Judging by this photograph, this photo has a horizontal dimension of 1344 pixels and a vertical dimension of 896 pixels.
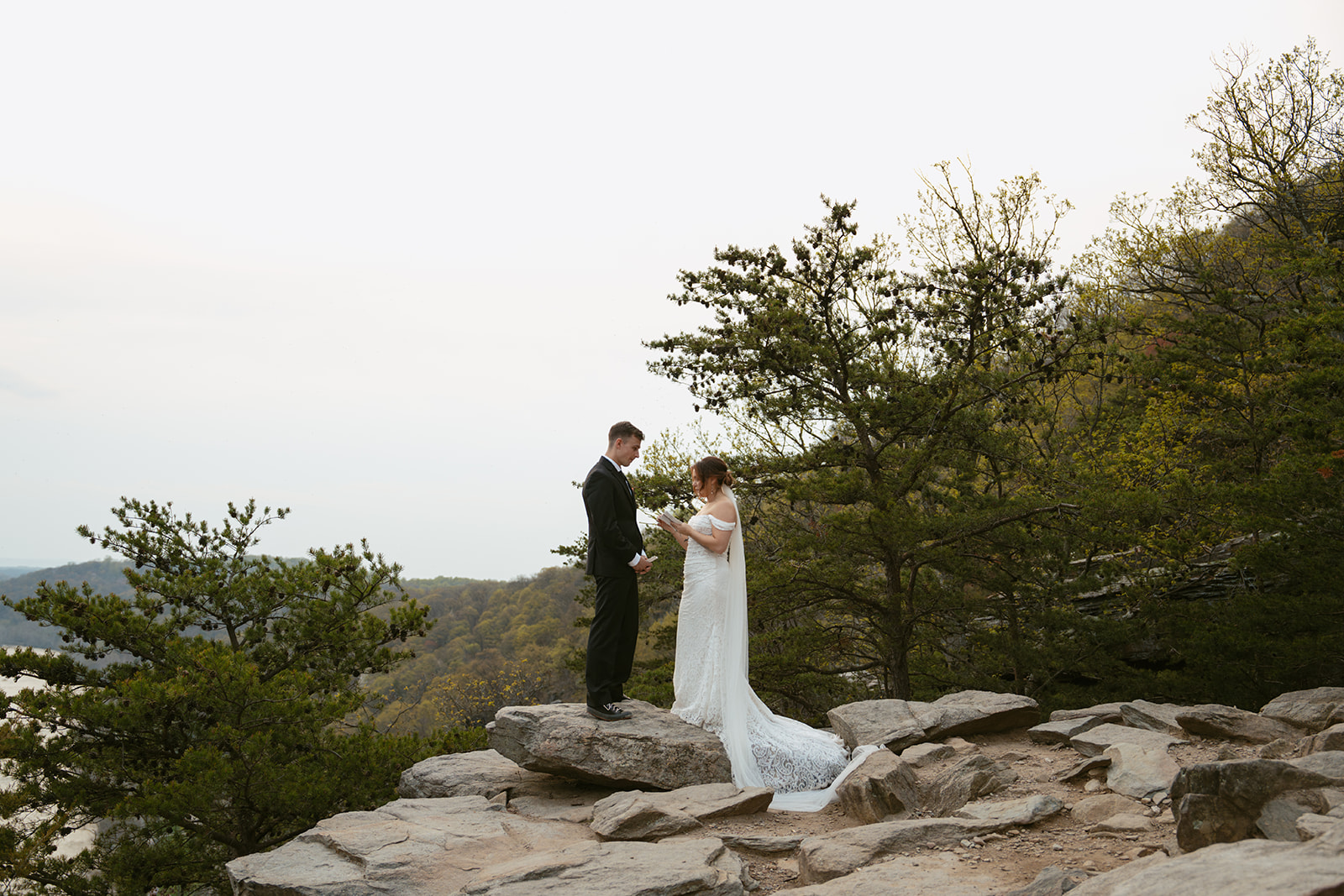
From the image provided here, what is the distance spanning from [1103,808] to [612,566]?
344 cm

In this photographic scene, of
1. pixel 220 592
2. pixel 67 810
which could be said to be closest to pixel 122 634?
pixel 220 592

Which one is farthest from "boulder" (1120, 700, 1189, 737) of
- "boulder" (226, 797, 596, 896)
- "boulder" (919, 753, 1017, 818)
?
"boulder" (226, 797, 596, 896)

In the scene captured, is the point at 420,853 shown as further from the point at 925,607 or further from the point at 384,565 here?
the point at 925,607

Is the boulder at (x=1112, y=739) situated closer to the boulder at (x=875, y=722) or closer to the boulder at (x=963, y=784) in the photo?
the boulder at (x=963, y=784)

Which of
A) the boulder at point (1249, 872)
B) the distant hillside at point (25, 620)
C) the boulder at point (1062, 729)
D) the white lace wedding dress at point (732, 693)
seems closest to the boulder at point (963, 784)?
the white lace wedding dress at point (732, 693)

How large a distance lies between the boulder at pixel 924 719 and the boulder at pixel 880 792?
1195mm

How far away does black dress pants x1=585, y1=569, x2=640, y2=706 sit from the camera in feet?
19.8

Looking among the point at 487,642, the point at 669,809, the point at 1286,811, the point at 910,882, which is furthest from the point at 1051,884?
the point at 487,642

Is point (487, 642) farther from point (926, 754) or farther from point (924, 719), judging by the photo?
point (926, 754)

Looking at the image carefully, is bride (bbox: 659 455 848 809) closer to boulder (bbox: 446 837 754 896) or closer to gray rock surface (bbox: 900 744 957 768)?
gray rock surface (bbox: 900 744 957 768)

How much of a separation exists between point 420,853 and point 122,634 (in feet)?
23.9

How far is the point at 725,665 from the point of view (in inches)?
248

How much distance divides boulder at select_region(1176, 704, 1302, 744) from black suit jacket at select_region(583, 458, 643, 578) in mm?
4246

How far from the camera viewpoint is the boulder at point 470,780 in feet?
19.9
